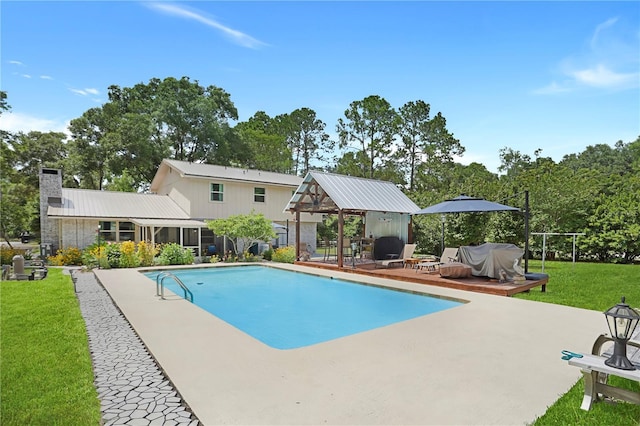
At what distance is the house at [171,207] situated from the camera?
17.3 meters

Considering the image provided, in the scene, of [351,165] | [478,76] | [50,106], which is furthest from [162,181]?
[478,76]

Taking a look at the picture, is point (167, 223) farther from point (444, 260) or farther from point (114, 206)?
point (444, 260)

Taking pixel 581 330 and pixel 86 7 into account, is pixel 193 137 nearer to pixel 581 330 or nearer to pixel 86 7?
pixel 86 7

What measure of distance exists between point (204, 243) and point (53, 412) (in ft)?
56.4

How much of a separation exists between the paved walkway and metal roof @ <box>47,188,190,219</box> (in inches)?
499

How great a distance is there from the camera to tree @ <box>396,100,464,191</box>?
3266cm

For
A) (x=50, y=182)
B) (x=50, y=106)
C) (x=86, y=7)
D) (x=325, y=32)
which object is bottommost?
(x=50, y=182)

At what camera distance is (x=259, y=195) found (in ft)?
73.2

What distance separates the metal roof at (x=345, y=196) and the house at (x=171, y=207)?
172cm

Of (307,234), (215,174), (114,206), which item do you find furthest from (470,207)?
(114,206)

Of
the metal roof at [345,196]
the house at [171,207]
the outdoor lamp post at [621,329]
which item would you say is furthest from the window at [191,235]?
the outdoor lamp post at [621,329]

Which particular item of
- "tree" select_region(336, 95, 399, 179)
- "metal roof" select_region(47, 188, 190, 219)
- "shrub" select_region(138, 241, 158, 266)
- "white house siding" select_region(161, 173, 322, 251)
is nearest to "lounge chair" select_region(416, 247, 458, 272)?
"white house siding" select_region(161, 173, 322, 251)

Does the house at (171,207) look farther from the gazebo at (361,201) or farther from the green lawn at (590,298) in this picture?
the green lawn at (590,298)

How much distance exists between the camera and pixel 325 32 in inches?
427
